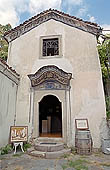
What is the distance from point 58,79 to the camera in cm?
723

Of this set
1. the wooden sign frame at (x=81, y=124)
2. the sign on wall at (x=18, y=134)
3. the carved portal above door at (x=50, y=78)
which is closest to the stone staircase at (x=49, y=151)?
the sign on wall at (x=18, y=134)

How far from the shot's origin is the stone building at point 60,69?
6.88 metres

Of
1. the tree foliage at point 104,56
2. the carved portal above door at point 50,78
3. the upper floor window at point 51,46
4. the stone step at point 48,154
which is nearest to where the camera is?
the stone step at point 48,154

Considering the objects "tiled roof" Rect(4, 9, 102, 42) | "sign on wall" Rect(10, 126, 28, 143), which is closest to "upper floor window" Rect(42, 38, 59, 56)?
"tiled roof" Rect(4, 9, 102, 42)

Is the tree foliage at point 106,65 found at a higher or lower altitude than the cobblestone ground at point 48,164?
higher

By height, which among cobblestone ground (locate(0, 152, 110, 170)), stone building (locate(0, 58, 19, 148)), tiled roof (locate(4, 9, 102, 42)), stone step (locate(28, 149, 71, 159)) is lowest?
cobblestone ground (locate(0, 152, 110, 170))

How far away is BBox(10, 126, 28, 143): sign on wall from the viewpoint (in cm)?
606

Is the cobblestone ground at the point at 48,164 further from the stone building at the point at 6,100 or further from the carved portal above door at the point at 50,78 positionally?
the carved portal above door at the point at 50,78

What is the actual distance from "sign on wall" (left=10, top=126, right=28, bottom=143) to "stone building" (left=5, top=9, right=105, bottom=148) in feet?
2.39

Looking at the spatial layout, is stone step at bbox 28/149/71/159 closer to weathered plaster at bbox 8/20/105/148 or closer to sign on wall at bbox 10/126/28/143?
sign on wall at bbox 10/126/28/143

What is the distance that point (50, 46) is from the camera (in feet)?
28.3

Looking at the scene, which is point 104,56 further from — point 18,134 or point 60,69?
point 18,134

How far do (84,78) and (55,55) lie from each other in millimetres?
2394

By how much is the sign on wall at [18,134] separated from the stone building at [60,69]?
0.73 metres
